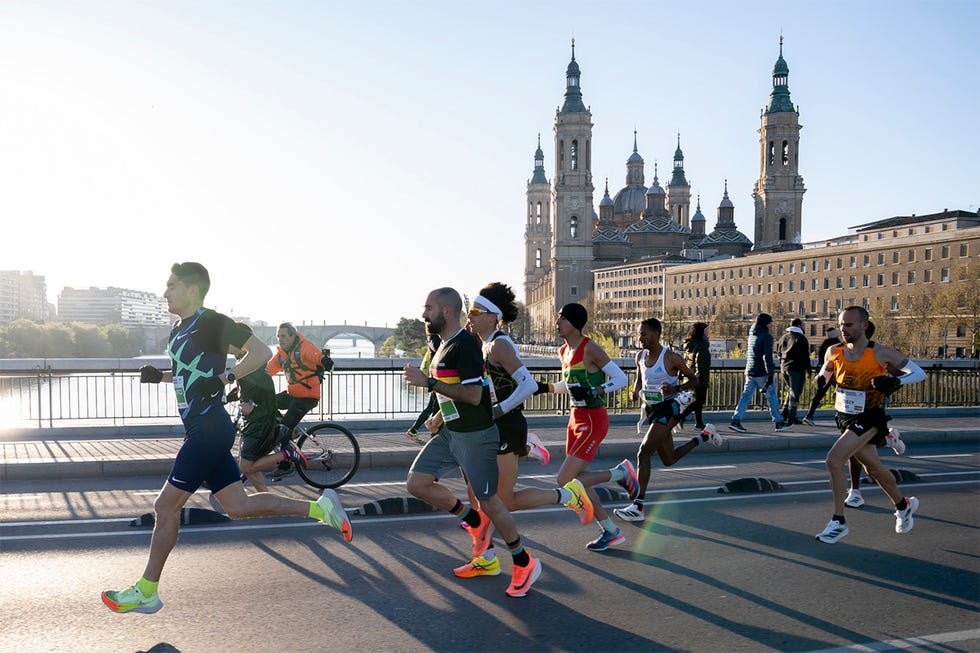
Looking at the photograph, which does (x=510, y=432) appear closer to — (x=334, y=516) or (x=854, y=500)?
(x=334, y=516)

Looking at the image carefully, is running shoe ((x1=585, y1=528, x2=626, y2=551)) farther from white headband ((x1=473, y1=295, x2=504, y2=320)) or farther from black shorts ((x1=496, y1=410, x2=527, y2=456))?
white headband ((x1=473, y1=295, x2=504, y2=320))

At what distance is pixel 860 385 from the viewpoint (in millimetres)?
6949

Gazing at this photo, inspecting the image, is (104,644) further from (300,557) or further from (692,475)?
(692,475)

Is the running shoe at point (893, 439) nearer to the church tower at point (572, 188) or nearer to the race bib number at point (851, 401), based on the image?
the race bib number at point (851, 401)

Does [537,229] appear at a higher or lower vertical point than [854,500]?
higher

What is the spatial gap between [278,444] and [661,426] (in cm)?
400

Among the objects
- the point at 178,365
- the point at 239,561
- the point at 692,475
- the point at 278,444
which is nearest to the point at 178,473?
the point at 178,365

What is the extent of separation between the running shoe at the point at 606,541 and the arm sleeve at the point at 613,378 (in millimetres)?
1174

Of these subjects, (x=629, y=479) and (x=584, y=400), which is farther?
(x=629, y=479)

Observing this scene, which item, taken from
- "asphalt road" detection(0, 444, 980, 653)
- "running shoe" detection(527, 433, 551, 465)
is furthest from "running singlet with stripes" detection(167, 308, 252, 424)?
"running shoe" detection(527, 433, 551, 465)

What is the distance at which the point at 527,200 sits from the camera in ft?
618

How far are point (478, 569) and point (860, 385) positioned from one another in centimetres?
363

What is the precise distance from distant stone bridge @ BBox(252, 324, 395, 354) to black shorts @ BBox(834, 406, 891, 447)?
361 feet

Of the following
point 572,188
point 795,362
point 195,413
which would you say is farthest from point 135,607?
point 572,188
